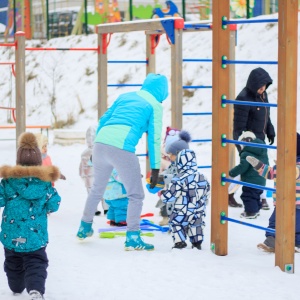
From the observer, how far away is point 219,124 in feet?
22.8

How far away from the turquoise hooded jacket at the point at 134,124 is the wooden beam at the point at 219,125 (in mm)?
518

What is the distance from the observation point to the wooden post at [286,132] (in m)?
6.12

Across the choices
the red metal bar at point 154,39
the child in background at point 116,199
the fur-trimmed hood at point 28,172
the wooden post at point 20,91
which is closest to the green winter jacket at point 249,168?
the child in background at point 116,199

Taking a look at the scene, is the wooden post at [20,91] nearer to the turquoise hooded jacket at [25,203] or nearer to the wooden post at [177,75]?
the wooden post at [177,75]

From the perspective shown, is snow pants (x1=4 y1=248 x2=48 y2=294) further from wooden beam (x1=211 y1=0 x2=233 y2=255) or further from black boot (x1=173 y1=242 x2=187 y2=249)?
wooden beam (x1=211 y1=0 x2=233 y2=255)


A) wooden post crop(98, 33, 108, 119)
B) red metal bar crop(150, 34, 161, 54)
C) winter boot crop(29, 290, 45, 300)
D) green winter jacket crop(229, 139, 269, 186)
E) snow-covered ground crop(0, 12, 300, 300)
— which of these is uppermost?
red metal bar crop(150, 34, 161, 54)

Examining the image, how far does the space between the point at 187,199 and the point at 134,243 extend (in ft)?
1.94

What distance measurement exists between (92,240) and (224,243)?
1.33 metres

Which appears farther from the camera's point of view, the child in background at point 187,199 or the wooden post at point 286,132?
the child in background at point 187,199

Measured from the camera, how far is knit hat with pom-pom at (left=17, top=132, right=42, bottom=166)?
219 inches

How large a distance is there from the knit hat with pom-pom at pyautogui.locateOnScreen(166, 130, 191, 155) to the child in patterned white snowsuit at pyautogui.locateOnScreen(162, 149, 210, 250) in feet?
0.93

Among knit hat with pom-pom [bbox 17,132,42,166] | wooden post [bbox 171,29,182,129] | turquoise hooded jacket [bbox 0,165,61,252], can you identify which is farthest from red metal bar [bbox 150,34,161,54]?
turquoise hooded jacket [bbox 0,165,61,252]

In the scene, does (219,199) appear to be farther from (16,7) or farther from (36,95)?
(16,7)

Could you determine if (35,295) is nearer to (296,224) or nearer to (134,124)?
(134,124)
